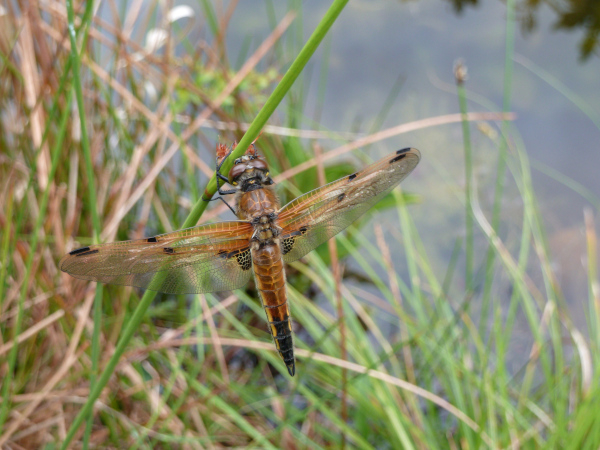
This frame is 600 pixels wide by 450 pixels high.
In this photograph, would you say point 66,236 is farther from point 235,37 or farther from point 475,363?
point 235,37

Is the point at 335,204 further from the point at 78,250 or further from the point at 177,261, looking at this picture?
the point at 78,250

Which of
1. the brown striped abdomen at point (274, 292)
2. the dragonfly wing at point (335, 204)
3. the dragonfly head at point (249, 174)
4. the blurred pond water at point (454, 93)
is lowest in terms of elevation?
the brown striped abdomen at point (274, 292)

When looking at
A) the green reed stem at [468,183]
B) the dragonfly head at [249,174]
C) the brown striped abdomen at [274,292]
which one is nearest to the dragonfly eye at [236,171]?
the dragonfly head at [249,174]

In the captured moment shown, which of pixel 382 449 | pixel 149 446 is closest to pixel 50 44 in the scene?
pixel 149 446

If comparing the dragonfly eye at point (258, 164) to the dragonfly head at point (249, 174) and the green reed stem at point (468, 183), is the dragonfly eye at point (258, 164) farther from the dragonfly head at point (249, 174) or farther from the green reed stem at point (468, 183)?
the green reed stem at point (468, 183)

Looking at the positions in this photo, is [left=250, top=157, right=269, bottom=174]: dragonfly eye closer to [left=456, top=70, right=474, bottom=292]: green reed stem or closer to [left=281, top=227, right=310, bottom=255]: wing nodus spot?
[left=281, top=227, right=310, bottom=255]: wing nodus spot

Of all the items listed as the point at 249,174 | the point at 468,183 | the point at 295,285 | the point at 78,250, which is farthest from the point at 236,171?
the point at 295,285
